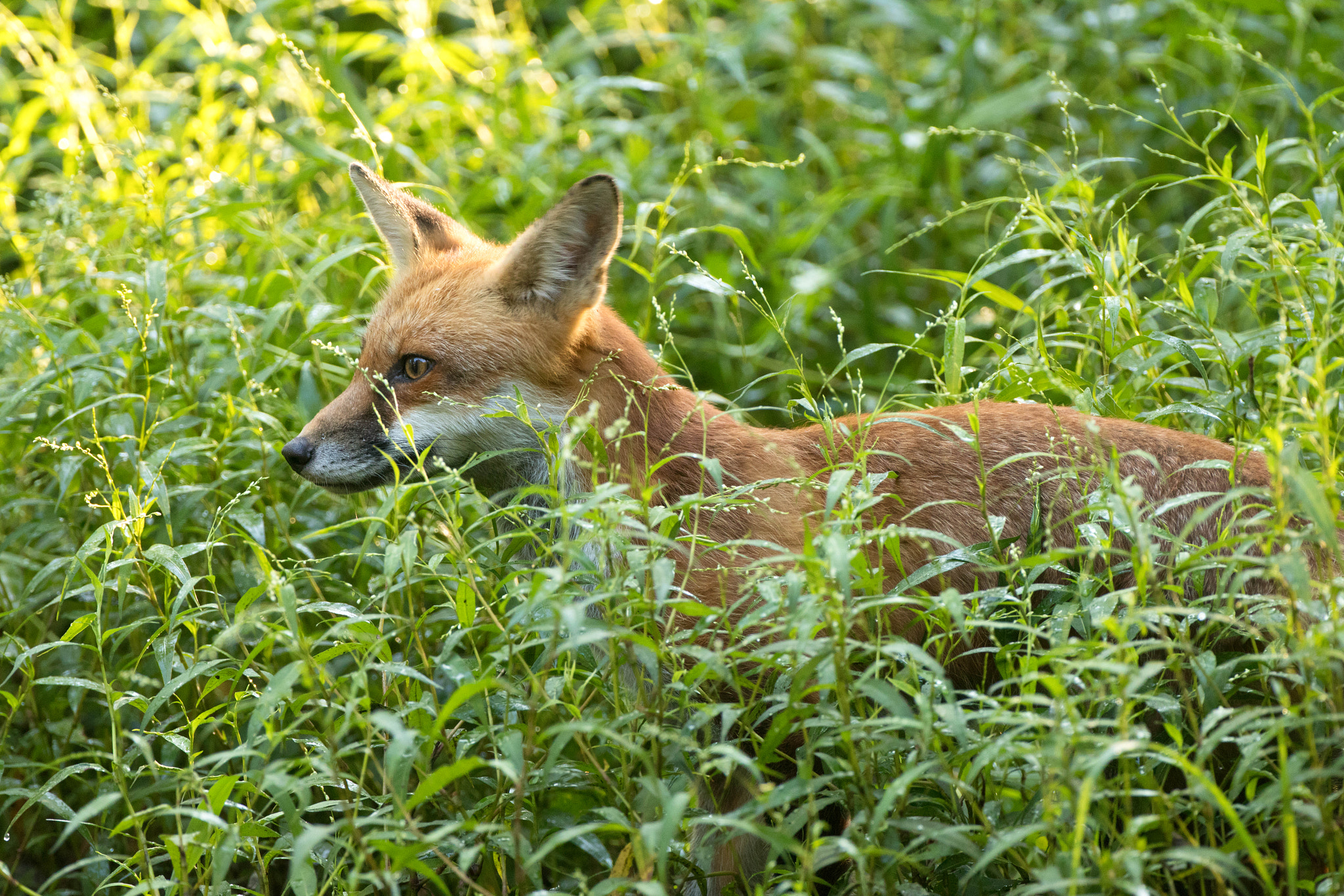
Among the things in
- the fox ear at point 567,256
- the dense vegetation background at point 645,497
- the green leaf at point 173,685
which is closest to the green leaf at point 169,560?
the dense vegetation background at point 645,497

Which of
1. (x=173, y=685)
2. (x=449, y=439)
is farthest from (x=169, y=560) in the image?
(x=449, y=439)

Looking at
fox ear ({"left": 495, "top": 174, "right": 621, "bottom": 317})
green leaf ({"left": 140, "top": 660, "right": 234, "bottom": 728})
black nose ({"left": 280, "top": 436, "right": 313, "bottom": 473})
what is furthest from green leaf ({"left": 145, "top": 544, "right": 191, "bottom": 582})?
fox ear ({"left": 495, "top": 174, "right": 621, "bottom": 317})

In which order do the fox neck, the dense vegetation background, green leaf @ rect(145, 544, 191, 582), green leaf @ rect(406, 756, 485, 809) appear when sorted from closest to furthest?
green leaf @ rect(406, 756, 485, 809)
the dense vegetation background
green leaf @ rect(145, 544, 191, 582)
the fox neck

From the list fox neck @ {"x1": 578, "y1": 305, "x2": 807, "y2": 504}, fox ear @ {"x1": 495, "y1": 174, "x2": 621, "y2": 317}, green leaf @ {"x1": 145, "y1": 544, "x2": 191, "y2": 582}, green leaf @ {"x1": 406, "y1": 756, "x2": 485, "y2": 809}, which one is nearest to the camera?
green leaf @ {"x1": 406, "y1": 756, "x2": 485, "y2": 809}

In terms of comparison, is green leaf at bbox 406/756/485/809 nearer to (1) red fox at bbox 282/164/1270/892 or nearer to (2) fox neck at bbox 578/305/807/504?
(1) red fox at bbox 282/164/1270/892

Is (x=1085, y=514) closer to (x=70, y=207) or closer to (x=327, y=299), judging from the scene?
(x=327, y=299)

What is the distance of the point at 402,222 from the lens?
4.70 metres

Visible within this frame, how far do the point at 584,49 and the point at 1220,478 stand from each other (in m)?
5.02

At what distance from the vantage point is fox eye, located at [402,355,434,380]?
4.11 m

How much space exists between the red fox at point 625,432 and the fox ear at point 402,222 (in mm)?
359

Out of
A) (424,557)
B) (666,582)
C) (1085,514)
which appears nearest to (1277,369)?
(1085,514)

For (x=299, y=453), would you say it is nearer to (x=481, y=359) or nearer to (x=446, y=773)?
(x=481, y=359)

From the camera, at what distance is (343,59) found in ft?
22.0

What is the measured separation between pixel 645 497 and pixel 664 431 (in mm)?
1078
